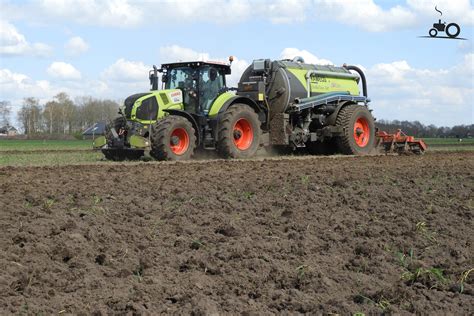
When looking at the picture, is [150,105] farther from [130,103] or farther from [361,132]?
[361,132]

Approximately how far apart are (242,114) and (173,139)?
6.81 ft

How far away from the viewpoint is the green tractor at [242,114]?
1545 cm

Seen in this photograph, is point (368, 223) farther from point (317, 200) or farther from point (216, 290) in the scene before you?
point (216, 290)

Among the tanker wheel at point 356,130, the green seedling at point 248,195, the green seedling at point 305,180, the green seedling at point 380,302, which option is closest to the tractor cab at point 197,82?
the tanker wheel at point 356,130

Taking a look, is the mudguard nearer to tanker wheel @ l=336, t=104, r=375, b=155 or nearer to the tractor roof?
the tractor roof

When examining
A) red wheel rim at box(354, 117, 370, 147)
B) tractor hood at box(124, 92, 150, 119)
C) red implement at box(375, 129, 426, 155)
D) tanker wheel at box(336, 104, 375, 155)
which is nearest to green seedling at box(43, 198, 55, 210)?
tractor hood at box(124, 92, 150, 119)

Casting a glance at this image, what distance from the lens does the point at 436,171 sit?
41.2 feet

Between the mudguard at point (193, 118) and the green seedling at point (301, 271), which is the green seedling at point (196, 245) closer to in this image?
the green seedling at point (301, 271)

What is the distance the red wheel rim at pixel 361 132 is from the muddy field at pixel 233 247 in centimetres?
942

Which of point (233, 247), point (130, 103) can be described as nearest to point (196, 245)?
point (233, 247)

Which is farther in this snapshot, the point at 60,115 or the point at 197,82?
the point at 60,115

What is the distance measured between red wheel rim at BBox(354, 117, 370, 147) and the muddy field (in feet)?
30.9

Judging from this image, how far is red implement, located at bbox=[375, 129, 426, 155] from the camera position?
799 inches

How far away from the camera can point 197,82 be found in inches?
634
